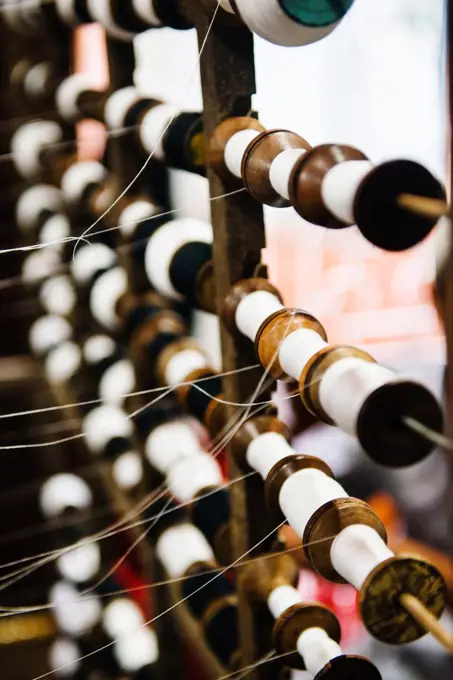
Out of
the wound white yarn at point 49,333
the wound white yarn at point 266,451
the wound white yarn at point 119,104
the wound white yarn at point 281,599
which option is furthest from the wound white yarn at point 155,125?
the wound white yarn at point 49,333

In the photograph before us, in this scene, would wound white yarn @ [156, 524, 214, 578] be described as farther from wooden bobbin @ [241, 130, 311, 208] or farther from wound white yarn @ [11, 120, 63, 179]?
wound white yarn @ [11, 120, 63, 179]

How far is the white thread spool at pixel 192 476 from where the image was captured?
2.55ft

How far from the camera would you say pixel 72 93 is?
1.00 metres

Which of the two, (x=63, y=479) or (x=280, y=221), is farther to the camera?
(x=280, y=221)

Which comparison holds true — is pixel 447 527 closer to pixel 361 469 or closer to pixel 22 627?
pixel 361 469

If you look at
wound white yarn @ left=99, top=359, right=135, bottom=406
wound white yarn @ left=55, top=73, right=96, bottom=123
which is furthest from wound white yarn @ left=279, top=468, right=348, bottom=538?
wound white yarn @ left=55, top=73, right=96, bottom=123

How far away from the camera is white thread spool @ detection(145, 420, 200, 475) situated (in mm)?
838

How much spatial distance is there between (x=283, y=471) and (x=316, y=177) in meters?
0.22

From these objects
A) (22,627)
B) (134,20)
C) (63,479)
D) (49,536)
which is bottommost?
(22,627)

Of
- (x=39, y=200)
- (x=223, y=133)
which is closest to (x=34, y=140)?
(x=39, y=200)

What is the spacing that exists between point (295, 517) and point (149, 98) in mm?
467

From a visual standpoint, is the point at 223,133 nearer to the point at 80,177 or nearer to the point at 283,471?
the point at 283,471

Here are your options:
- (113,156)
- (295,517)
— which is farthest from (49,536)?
(295,517)

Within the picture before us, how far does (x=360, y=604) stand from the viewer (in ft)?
1.45
